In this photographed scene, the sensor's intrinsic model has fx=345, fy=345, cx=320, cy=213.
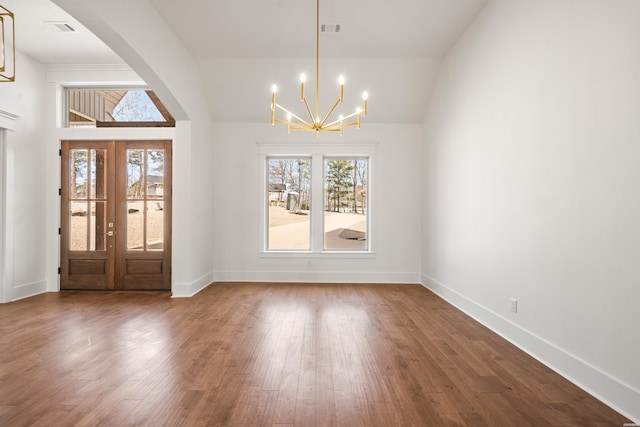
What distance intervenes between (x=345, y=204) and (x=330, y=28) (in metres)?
3.08

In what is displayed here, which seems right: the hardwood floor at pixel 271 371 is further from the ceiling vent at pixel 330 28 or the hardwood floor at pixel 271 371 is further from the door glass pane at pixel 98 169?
the ceiling vent at pixel 330 28

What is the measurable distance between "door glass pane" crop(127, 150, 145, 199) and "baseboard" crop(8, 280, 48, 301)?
191 cm

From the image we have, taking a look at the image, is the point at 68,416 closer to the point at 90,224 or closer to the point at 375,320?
the point at 375,320

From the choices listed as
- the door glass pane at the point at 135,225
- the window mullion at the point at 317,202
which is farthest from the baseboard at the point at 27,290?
the window mullion at the point at 317,202

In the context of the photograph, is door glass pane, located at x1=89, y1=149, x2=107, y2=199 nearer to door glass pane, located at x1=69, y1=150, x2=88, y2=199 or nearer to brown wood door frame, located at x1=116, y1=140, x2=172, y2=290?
door glass pane, located at x1=69, y1=150, x2=88, y2=199

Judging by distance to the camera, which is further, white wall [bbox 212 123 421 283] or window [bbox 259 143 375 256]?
window [bbox 259 143 375 256]

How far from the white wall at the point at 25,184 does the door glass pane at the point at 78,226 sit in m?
0.38

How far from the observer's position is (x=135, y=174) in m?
5.66

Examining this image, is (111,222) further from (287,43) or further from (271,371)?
(271,371)

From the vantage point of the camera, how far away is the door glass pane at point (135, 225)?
561cm

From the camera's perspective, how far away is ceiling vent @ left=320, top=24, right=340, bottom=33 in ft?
14.6

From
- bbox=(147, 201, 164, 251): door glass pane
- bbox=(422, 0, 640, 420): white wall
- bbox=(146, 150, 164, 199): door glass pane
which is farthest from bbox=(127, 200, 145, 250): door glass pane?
bbox=(422, 0, 640, 420): white wall

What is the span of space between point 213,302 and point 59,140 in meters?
3.73

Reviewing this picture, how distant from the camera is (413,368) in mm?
2713
